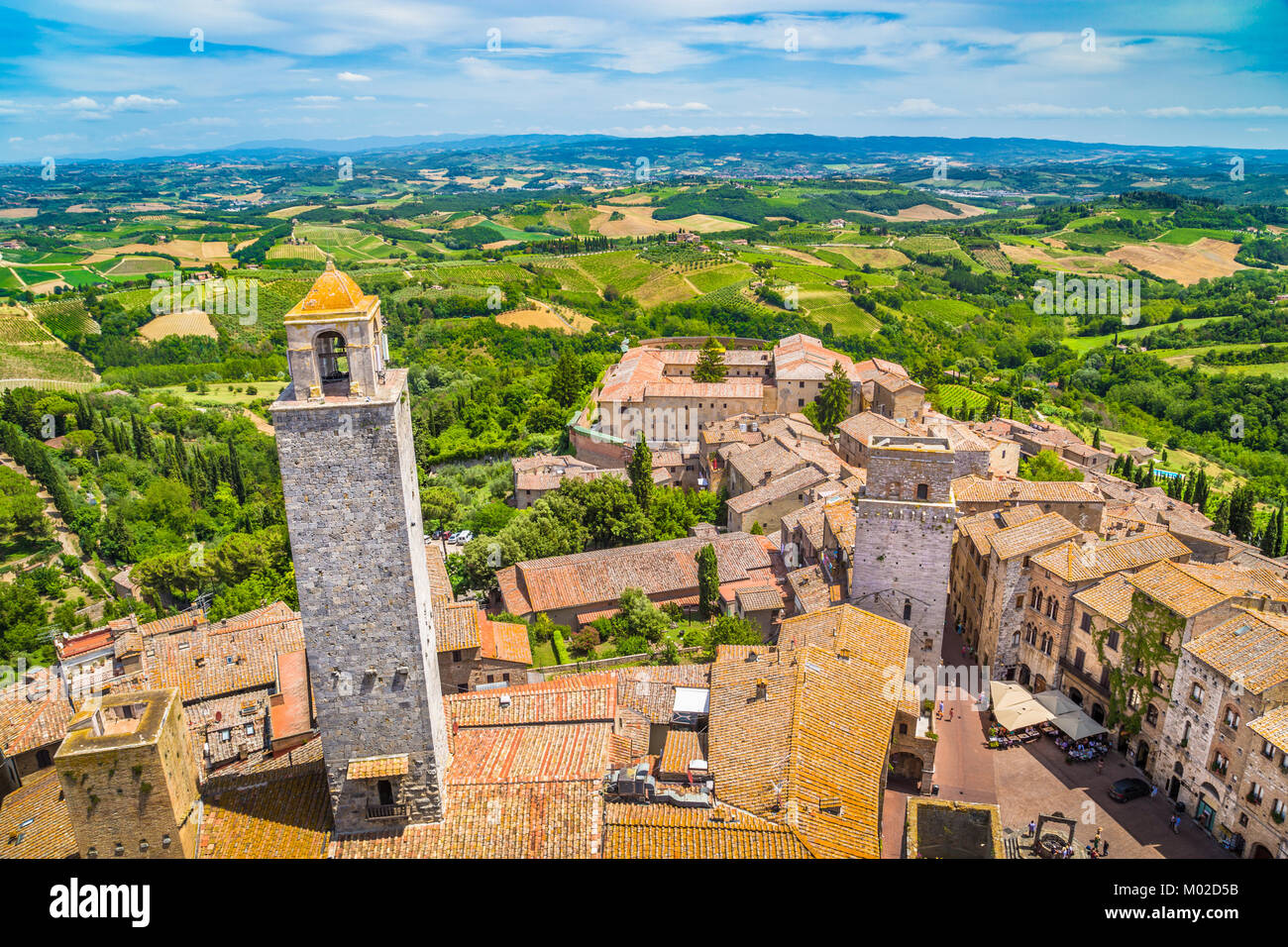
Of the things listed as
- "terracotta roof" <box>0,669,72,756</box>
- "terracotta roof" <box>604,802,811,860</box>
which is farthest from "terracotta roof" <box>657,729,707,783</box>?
"terracotta roof" <box>0,669,72,756</box>

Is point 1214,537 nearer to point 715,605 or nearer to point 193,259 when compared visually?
point 715,605

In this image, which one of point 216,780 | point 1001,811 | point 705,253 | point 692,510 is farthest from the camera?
point 705,253

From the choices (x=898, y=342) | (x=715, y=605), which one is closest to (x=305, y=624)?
(x=715, y=605)

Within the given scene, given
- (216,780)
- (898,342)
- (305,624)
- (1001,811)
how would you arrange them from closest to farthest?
1. (305,624)
2. (216,780)
3. (1001,811)
4. (898,342)

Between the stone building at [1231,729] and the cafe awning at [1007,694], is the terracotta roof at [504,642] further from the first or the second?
the stone building at [1231,729]

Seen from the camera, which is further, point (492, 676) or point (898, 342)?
point (898, 342)

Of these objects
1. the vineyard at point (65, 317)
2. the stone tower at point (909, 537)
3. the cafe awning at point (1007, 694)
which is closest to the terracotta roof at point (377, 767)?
the stone tower at point (909, 537)
